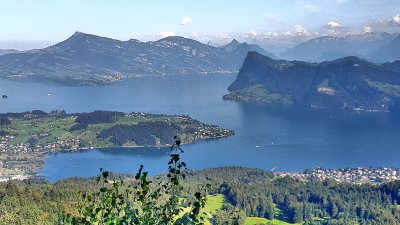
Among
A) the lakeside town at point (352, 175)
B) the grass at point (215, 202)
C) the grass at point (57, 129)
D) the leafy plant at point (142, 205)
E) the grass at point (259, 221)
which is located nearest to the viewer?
the leafy plant at point (142, 205)

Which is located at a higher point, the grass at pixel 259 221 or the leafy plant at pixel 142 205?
the leafy plant at pixel 142 205

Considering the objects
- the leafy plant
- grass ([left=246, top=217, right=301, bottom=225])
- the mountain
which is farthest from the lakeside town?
the mountain

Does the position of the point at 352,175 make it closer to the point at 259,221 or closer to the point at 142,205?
the point at 259,221

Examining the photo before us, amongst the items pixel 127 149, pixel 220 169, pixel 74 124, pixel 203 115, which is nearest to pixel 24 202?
pixel 220 169

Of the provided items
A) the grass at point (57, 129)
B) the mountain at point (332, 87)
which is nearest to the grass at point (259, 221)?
the grass at point (57, 129)

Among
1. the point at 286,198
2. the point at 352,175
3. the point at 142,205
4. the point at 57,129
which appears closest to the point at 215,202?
the point at 286,198

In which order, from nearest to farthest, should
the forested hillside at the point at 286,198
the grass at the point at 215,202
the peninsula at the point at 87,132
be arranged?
1. the forested hillside at the point at 286,198
2. the grass at the point at 215,202
3. the peninsula at the point at 87,132

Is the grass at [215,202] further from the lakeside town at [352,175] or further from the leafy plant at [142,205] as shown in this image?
the leafy plant at [142,205]
